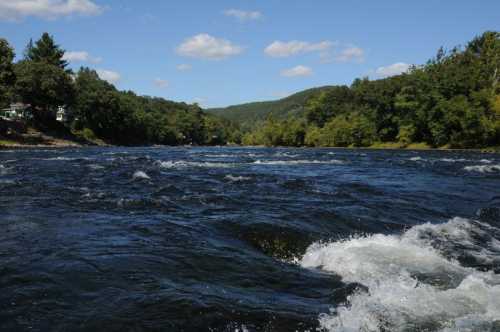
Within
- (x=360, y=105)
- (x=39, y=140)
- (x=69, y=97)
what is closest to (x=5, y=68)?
(x=39, y=140)

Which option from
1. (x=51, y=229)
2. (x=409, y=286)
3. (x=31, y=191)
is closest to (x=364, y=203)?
(x=409, y=286)

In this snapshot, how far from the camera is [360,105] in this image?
458 feet

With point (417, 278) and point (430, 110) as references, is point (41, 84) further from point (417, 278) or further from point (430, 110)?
point (417, 278)

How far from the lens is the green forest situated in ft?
255

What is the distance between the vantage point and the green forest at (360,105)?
7775cm

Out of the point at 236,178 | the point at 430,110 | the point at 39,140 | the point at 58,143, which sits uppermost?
the point at 430,110

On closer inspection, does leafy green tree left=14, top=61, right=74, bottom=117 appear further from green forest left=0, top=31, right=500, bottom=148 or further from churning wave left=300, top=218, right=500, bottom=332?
churning wave left=300, top=218, right=500, bottom=332

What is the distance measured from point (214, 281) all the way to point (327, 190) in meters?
12.9

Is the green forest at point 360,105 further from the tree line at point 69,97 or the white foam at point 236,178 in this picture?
the white foam at point 236,178

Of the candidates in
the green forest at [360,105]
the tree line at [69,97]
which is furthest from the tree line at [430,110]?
the tree line at [69,97]

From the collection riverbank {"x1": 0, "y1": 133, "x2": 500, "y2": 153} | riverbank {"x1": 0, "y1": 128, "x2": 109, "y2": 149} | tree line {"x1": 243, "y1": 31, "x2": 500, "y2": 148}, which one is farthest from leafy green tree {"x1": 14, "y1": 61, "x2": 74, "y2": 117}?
tree line {"x1": 243, "y1": 31, "x2": 500, "y2": 148}

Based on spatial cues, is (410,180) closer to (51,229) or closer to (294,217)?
(294,217)

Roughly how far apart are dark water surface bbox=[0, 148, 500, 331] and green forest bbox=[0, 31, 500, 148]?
6290cm

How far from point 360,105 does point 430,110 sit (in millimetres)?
52750
